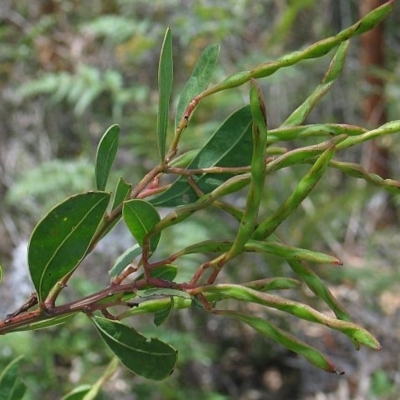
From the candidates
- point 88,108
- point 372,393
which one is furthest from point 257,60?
point 372,393

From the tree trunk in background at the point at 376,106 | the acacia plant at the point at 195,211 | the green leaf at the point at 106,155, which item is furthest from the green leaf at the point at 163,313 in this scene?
the tree trunk in background at the point at 376,106

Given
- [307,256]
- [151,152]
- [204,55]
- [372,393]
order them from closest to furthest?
[307,256] < [204,55] < [372,393] < [151,152]

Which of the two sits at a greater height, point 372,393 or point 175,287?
point 175,287

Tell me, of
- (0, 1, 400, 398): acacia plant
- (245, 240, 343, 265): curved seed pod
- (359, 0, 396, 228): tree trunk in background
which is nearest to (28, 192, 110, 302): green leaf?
(0, 1, 400, 398): acacia plant

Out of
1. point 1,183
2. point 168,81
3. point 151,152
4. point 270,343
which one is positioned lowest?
point 270,343

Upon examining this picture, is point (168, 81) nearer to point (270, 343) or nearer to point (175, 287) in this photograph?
point (175, 287)

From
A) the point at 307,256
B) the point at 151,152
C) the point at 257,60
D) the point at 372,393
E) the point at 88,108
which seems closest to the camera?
the point at 307,256

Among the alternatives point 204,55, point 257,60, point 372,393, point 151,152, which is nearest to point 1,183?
point 151,152

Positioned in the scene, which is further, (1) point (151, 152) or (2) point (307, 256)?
(1) point (151, 152)
